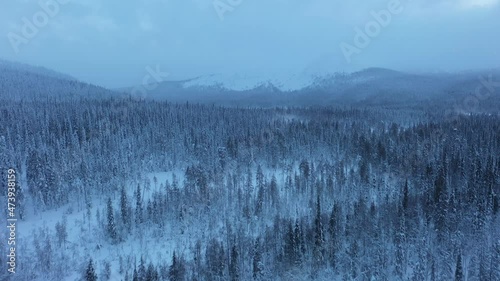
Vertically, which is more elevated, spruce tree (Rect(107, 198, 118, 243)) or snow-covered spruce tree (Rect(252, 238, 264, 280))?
spruce tree (Rect(107, 198, 118, 243))

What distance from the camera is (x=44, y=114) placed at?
144 meters

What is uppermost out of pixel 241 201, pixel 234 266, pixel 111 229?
pixel 241 201

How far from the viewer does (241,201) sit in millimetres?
97750

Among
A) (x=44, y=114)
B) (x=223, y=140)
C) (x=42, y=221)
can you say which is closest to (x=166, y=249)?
(x=42, y=221)

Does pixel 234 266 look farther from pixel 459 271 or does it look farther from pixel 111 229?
pixel 459 271

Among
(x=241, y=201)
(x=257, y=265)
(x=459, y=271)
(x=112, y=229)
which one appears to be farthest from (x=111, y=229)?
(x=459, y=271)

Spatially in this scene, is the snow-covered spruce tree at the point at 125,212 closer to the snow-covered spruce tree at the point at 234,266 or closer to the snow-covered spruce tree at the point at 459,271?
the snow-covered spruce tree at the point at 234,266

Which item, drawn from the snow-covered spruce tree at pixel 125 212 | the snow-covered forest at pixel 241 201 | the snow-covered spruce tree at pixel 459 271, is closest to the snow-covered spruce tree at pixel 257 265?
the snow-covered forest at pixel 241 201

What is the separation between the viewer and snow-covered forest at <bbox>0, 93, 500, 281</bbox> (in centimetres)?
7006

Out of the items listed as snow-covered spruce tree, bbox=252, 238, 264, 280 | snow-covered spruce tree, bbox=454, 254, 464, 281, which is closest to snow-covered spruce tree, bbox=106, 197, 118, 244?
snow-covered spruce tree, bbox=252, 238, 264, 280

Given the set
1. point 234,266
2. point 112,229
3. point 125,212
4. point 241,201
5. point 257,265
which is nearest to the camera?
point 257,265

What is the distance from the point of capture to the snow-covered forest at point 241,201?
70.1 metres

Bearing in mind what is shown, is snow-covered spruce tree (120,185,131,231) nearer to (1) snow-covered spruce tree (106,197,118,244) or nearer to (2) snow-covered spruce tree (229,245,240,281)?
(1) snow-covered spruce tree (106,197,118,244)

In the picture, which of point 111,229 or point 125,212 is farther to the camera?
point 125,212
